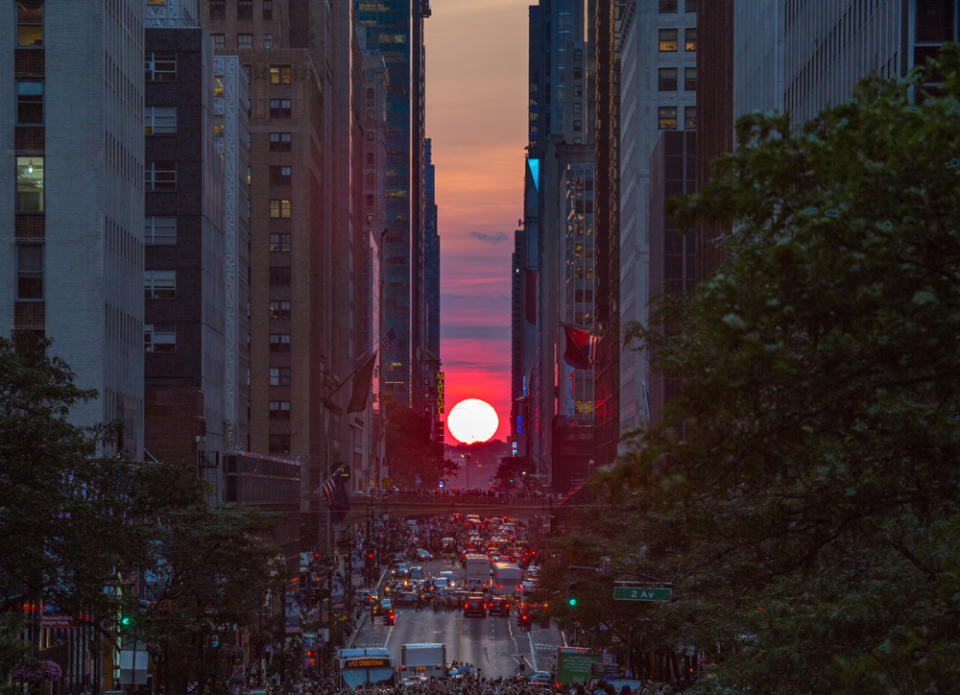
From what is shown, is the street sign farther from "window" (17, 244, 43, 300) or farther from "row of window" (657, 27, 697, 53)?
"row of window" (657, 27, 697, 53)

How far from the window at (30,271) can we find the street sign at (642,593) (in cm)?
3284

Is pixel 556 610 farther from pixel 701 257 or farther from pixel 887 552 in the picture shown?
pixel 887 552

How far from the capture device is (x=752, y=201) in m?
Answer: 16.1

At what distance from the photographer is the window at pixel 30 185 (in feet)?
229

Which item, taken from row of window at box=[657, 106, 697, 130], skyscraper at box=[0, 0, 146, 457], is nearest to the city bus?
skyscraper at box=[0, 0, 146, 457]

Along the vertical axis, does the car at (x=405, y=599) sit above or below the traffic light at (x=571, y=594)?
above

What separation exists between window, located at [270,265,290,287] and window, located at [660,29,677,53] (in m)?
40.0

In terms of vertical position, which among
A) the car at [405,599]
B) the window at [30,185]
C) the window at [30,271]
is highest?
the window at [30,185]

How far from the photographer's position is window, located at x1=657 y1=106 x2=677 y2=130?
134250 mm

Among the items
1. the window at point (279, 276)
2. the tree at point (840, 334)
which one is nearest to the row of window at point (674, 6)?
the window at point (279, 276)

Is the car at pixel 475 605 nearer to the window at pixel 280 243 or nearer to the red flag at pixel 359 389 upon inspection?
the red flag at pixel 359 389

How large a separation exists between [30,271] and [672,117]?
249 ft

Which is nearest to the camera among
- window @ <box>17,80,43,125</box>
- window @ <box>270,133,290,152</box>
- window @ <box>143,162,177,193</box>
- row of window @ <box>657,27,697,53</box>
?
window @ <box>17,80,43,125</box>

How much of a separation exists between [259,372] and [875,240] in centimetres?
13376
